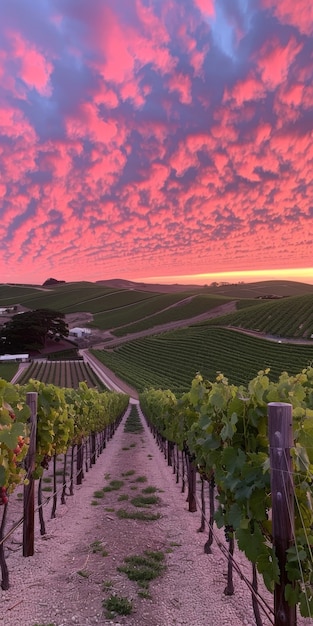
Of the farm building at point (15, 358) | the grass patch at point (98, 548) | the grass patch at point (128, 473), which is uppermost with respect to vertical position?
the grass patch at point (98, 548)

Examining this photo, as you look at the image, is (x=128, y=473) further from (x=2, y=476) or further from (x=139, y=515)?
(x=2, y=476)

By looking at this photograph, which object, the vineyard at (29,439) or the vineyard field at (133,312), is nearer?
the vineyard at (29,439)

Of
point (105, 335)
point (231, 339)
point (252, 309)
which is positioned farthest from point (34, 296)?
point (231, 339)

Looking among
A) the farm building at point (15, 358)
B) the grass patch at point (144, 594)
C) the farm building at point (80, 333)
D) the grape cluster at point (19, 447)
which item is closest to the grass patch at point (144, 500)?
the grass patch at point (144, 594)

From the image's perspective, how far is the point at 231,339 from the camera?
77.0 meters

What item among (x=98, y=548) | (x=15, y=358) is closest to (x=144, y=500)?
(x=98, y=548)

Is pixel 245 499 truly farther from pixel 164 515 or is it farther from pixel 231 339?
pixel 231 339

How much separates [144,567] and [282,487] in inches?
170

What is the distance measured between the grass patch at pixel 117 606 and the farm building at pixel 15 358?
85.0 m

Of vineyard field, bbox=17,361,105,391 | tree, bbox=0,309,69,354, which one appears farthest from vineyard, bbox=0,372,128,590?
tree, bbox=0,309,69,354

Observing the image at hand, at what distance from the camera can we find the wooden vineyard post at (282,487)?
362cm

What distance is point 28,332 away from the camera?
9531 cm

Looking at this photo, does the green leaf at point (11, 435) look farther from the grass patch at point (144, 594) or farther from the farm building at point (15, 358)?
the farm building at point (15, 358)

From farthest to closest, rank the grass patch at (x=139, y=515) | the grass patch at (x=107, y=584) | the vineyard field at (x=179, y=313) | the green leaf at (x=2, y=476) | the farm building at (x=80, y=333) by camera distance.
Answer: the vineyard field at (x=179, y=313)
the farm building at (x=80, y=333)
the grass patch at (x=139, y=515)
the grass patch at (x=107, y=584)
the green leaf at (x=2, y=476)
